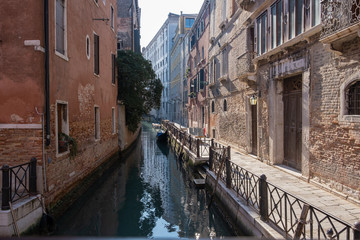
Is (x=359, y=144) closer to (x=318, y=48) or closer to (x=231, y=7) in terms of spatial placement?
(x=318, y=48)

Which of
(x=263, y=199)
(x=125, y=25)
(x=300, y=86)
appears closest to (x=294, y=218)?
(x=263, y=199)

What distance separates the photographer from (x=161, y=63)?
165ft

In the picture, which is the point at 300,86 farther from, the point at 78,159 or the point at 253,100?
the point at 78,159

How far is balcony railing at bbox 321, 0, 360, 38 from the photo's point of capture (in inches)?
182

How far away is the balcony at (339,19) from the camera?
4.56 metres

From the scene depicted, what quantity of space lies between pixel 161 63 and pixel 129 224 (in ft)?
152

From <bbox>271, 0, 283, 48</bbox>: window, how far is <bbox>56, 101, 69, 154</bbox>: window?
20.0 feet

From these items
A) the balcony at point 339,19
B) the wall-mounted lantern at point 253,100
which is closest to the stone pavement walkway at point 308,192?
the wall-mounted lantern at point 253,100

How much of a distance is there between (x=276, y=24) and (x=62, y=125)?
21.5 feet

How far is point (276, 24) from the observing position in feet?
25.7

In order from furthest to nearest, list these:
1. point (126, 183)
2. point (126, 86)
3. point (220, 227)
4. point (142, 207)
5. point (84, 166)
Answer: point (126, 86)
point (126, 183)
point (84, 166)
point (142, 207)
point (220, 227)

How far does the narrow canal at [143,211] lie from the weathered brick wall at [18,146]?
156 cm

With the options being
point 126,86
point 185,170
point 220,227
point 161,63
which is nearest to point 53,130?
point 220,227

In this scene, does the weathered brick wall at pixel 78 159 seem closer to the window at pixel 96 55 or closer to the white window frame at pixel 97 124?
the white window frame at pixel 97 124
